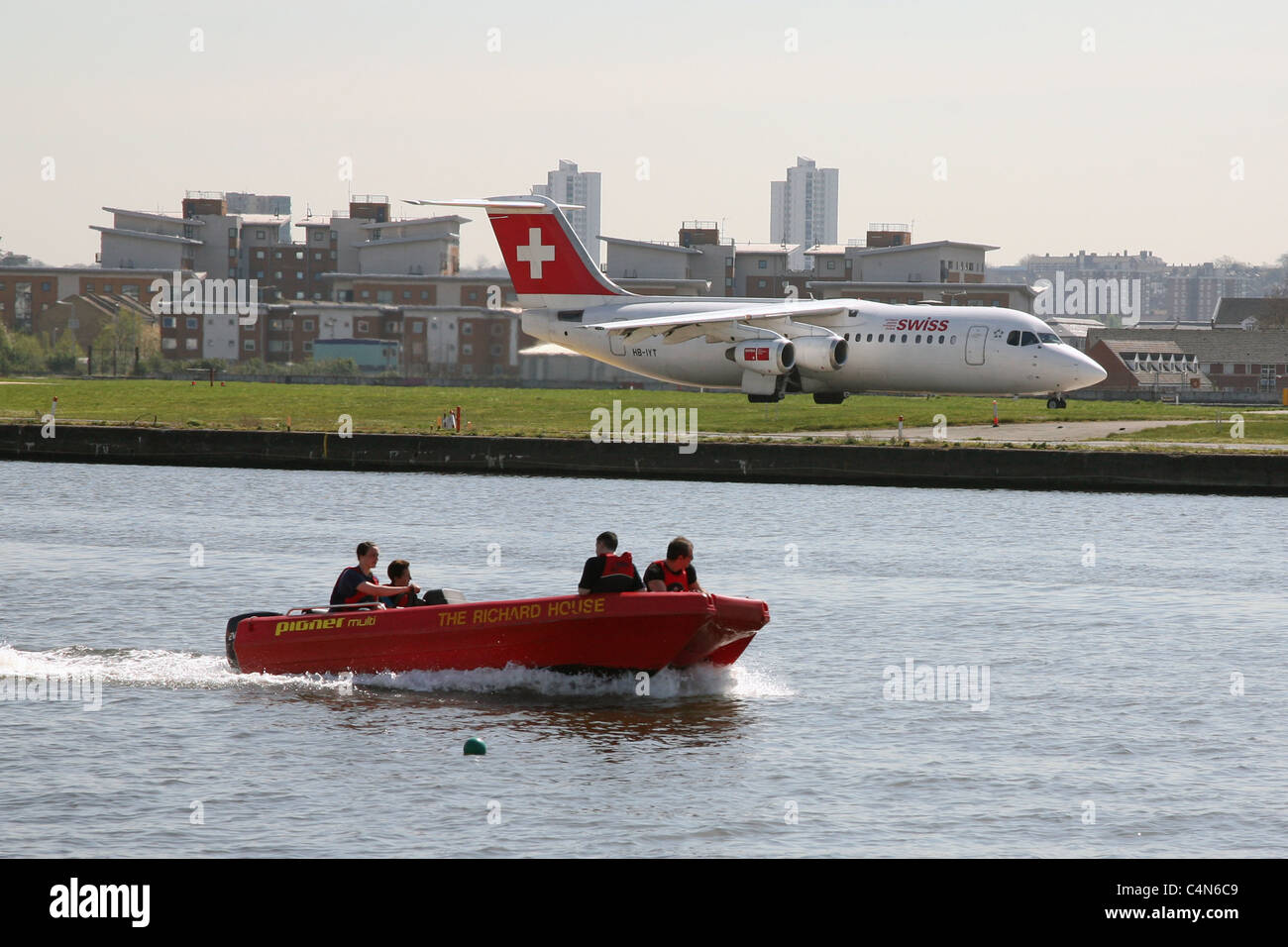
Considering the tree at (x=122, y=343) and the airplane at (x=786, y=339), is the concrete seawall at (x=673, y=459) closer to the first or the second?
the airplane at (x=786, y=339)

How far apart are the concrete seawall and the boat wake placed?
92.1 ft

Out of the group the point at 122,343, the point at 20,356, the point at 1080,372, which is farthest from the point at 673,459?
the point at 122,343

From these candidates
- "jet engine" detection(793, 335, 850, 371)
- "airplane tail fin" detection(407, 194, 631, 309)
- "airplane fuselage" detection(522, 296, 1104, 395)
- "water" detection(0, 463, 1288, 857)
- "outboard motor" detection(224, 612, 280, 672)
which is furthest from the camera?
"airplane tail fin" detection(407, 194, 631, 309)

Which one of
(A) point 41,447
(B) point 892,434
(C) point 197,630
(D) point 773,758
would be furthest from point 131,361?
(D) point 773,758

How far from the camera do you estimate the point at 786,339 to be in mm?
57031

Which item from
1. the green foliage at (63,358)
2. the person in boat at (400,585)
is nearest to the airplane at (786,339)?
the person in boat at (400,585)

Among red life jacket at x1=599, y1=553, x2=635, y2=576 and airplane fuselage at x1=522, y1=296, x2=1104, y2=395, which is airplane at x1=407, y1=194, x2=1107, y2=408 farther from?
red life jacket at x1=599, y1=553, x2=635, y2=576

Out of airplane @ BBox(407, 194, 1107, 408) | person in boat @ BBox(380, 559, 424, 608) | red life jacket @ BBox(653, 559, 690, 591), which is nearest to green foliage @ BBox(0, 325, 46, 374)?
airplane @ BBox(407, 194, 1107, 408)

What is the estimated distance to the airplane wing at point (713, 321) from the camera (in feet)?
186

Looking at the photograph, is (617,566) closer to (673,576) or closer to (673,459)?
(673,576)

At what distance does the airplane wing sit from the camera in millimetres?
56731

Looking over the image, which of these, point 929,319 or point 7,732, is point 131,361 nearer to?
point 929,319

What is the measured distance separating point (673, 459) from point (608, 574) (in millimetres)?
32684
